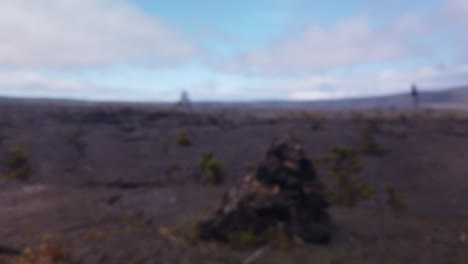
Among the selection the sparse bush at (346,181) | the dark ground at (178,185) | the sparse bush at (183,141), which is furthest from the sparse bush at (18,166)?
the sparse bush at (346,181)

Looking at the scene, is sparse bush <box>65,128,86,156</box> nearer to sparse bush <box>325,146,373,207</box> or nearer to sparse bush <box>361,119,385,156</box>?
sparse bush <box>325,146,373,207</box>

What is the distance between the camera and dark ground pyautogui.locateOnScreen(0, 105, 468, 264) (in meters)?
10.1

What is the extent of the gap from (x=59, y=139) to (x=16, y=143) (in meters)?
1.98

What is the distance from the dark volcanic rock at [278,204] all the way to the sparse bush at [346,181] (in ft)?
14.1

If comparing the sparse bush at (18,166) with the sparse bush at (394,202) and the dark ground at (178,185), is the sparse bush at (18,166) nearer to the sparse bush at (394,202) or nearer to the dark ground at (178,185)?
the dark ground at (178,185)

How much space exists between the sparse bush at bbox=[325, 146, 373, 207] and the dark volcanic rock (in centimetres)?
429

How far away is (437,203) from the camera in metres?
16.3

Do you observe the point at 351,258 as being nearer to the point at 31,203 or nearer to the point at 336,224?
the point at 336,224

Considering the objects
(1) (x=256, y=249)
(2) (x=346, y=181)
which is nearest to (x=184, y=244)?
(1) (x=256, y=249)

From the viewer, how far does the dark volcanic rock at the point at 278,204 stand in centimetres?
1033

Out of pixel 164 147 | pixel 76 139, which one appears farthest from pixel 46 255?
pixel 76 139

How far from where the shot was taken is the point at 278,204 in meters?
10.5

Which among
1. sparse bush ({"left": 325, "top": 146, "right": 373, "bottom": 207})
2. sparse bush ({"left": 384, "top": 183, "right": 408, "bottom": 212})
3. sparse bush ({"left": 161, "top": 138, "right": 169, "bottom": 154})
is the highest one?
sparse bush ({"left": 161, "top": 138, "right": 169, "bottom": 154})

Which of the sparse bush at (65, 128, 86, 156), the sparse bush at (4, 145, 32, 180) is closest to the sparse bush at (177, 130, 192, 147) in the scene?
the sparse bush at (65, 128, 86, 156)
